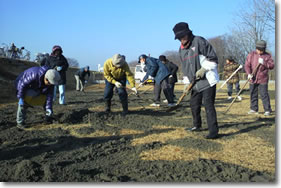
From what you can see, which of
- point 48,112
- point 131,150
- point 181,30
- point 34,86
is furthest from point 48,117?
point 181,30

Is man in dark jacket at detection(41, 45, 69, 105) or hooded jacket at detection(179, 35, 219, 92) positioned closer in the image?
hooded jacket at detection(179, 35, 219, 92)

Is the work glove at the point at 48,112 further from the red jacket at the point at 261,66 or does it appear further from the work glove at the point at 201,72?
the red jacket at the point at 261,66

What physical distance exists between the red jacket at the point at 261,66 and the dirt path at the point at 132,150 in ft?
3.48

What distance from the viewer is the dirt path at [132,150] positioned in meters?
2.61

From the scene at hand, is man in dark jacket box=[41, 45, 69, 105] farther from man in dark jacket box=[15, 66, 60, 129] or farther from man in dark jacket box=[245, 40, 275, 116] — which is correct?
man in dark jacket box=[245, 40, 275, 116]

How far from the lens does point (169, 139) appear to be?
157 inches

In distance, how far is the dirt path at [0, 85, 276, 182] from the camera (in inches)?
103

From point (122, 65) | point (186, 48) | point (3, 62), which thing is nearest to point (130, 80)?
point (122, 65)

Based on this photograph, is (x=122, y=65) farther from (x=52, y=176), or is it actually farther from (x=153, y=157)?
(x=52, y=176)

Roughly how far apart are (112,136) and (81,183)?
170cm

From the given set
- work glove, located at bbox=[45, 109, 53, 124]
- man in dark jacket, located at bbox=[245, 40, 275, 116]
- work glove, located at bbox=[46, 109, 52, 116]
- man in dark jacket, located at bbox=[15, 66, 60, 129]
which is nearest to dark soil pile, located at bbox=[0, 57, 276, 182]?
work glove, located at bbox=[45, 109, 53, 124]

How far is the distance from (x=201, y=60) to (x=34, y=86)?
3146mm


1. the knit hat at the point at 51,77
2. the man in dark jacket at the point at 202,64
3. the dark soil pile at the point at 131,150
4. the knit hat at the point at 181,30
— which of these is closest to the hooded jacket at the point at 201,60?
the man in dark jacket at the point at 202,64

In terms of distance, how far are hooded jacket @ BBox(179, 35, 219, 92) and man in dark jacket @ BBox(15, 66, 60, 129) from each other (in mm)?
2393
